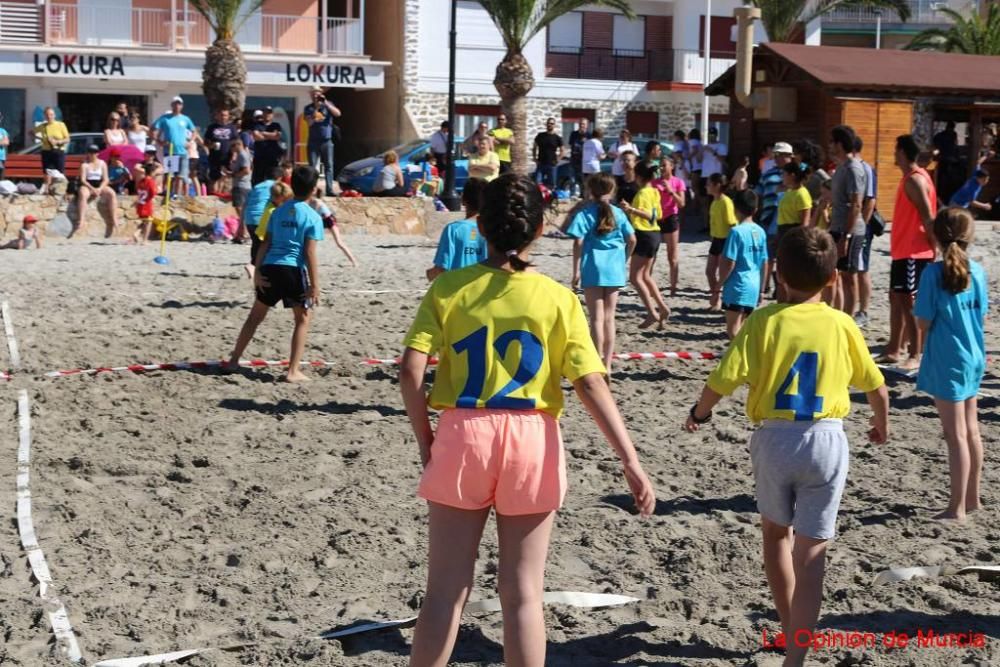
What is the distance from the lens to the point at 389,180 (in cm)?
2455

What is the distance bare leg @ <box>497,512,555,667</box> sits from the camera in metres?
4.01

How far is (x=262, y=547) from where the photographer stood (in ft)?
20.1

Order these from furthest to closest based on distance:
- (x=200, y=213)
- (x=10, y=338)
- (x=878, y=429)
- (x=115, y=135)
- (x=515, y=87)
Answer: (x=515, y=87), (x=115, y=135), (x=200, y=213), (x=10, y=338), (x=878, y=429)

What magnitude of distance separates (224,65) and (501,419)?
27782mm

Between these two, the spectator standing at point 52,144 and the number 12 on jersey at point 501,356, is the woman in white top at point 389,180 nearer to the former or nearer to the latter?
the spectator standing at point 52,144

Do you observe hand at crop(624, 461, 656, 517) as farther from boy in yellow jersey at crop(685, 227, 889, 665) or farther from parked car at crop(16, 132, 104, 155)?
parked car at crop(16, 132, 104, 155)

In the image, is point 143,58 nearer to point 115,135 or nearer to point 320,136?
point 320,136

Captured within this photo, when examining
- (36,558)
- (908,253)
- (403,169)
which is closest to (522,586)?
(36,558)

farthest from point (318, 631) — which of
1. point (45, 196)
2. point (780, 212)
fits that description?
point (45, 196)

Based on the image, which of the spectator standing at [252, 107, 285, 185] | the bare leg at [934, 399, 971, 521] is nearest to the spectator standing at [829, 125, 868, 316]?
the bare leg at [934, 399, 971, 521]

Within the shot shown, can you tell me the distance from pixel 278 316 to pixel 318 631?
871 cm

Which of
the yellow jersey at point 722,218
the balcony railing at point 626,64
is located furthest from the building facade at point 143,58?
the yellow jersey at point 722,218

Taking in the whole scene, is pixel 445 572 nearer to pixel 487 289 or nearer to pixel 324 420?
pixel 487 289

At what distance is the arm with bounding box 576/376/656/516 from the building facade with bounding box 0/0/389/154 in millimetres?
30367
